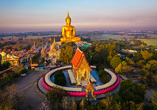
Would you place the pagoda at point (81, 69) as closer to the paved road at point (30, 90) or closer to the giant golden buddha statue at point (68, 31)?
the paved road at point (30, 90)

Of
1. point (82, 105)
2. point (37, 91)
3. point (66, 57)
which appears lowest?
point (37, 91)

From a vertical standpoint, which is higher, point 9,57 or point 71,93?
point 9,57

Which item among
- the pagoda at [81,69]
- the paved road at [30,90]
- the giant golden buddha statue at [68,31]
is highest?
the giant golden buddha statue at [68,31]

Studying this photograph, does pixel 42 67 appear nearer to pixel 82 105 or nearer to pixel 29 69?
pixel 29 69

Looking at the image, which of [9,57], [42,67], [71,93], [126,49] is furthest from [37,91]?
[126,49]

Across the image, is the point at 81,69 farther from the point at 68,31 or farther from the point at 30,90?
the point at 68,31

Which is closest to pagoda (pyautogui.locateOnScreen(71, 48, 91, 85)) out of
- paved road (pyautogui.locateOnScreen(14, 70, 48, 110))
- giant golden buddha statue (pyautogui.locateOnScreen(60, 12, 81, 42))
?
paved road (pyautogui.locateOnScreen(14, 70, 48, 110))

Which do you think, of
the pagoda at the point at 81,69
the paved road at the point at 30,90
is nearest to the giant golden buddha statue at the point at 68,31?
the paved road at the point at 30,90

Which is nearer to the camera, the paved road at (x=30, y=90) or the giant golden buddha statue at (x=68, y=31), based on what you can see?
the paved road at (x=30, y=90)

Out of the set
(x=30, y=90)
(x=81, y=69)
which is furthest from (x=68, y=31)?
(x=30, y=90)
